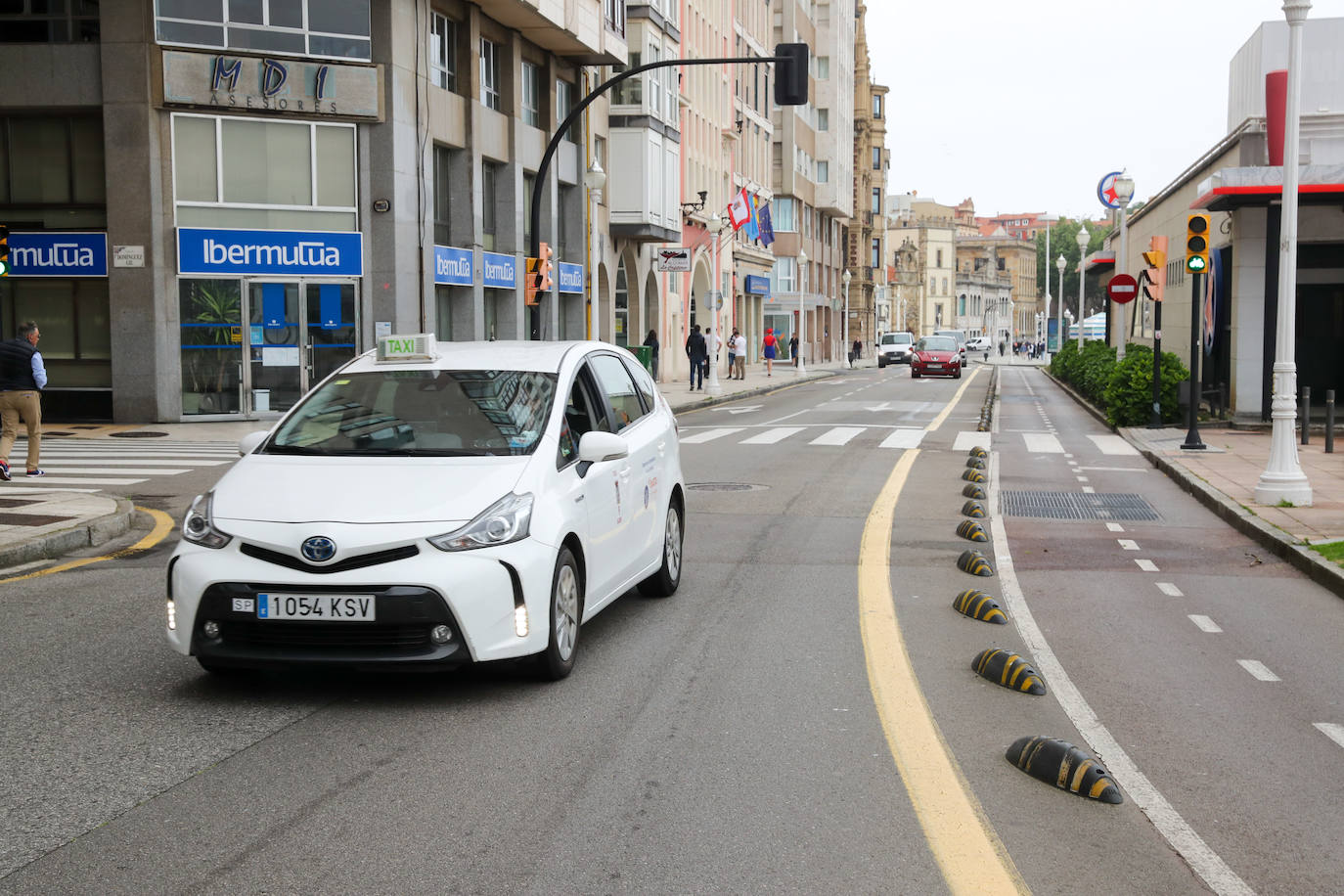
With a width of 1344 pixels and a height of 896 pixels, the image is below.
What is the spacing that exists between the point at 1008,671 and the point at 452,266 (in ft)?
84.8

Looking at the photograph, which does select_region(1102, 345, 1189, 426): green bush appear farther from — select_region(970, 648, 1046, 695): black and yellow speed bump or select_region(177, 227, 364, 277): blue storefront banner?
select_region(970, 648, 1046, 695): black and yellow speed bump

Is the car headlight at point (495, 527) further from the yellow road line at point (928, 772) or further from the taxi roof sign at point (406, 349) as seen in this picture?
the yellow road line at point (928, 772)

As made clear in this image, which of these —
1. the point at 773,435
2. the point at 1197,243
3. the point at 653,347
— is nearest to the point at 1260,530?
the point at 1197,243

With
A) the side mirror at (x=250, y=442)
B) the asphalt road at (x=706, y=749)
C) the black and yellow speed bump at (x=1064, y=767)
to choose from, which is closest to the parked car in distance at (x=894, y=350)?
the asphalt road at (x=706, y=749)

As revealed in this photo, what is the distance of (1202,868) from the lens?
4.49m

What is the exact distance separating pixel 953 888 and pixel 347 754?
2489 mm

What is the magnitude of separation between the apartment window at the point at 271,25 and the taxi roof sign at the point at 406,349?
68.9 ft

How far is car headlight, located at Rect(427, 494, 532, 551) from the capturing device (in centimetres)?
625

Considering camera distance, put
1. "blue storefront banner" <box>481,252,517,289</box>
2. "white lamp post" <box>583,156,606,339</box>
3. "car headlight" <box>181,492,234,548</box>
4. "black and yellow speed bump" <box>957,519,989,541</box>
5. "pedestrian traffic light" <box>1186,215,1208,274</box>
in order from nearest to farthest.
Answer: "car headlight" <box>181,492,234,548</box> < "black and yellow speed bump" <box>957,519,989,541</box> < "pedestrian traffic light" <box>1186,215,1208,274</box> < "white lamp post" <box>583,156,606,339</box> < "blue storefront banner" <box>481,252,517,289</box>

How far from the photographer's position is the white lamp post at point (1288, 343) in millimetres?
14000

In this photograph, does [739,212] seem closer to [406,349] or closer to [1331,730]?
[406,349]

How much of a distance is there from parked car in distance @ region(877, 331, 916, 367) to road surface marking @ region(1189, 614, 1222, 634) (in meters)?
70.8

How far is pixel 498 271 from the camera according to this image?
34.3 meters

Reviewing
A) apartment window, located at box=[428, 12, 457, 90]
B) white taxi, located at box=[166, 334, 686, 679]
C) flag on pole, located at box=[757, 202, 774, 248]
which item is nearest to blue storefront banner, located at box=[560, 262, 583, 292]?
apartment window, located at box=[428, 12, 457, 90]
